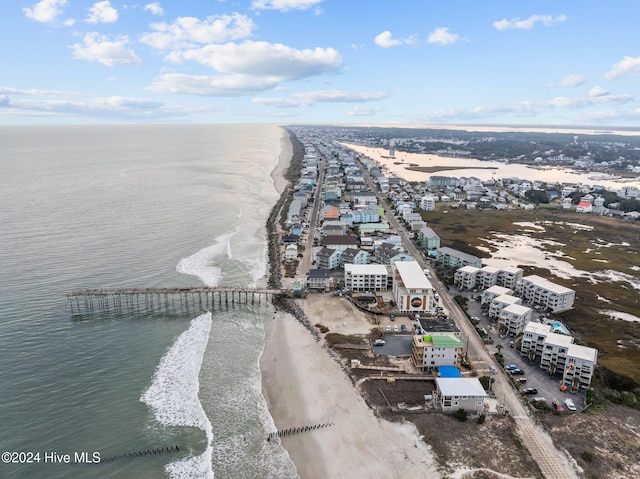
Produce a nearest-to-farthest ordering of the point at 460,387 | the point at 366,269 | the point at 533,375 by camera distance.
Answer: the point at 460,387, the point at 533,375, the point at 366,269

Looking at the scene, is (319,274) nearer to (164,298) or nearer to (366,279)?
(366,279)

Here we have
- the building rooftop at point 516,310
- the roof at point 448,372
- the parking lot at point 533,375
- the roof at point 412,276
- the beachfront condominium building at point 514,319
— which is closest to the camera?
the parking lot at point 533,375

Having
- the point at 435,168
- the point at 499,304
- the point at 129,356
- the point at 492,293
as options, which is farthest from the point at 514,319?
Result: the point at 435,168

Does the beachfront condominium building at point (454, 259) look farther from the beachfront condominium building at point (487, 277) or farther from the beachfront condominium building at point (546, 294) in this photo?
the beachfront condominium building at point (546, 294)

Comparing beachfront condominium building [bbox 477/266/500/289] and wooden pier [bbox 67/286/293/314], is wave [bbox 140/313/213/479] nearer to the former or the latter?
wooden pier [bbox 67/286/293/314]

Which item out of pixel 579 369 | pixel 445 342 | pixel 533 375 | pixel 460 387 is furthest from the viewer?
pixel 445 342

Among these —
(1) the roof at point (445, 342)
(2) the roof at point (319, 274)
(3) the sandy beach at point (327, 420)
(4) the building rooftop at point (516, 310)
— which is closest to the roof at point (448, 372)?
(1) the roof at point (445, 342)

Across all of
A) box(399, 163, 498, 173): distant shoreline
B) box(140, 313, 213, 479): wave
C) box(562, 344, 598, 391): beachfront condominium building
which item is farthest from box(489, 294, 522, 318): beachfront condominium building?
box(399, 163, 498, 173): distant shoreline
